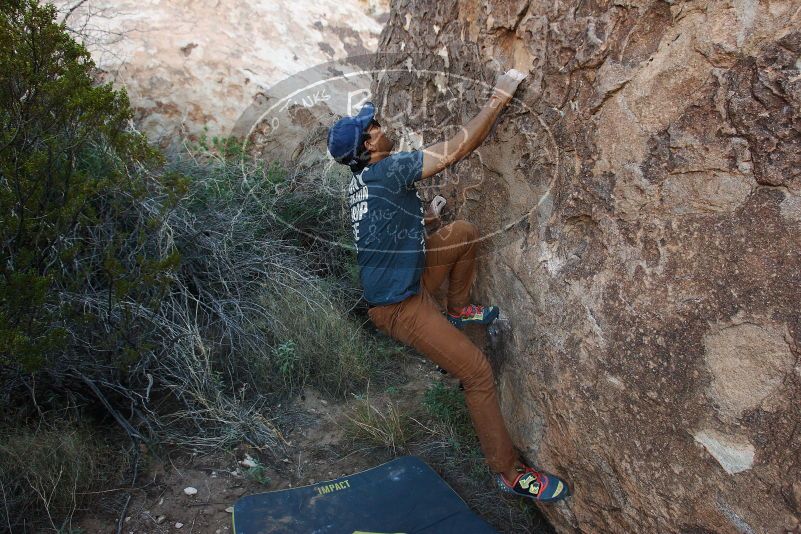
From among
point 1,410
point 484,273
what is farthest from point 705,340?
point 1,410

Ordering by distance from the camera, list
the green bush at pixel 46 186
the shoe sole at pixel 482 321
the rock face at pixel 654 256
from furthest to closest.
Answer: the shoe sole at pixel 482 321
the green bush at pixel 46 186
the rock face at pixel 654 256

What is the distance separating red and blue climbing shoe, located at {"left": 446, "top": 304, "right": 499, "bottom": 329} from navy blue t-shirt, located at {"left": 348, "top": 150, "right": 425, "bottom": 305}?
0.35 metres

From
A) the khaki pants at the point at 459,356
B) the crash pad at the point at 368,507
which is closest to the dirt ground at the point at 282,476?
the crash pad at the point at 368,507

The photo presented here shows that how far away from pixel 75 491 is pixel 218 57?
3409 millimetres

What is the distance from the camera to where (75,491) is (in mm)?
2641

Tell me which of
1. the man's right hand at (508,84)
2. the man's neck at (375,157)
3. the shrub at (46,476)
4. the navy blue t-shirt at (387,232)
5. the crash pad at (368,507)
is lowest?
the shrub at (46,476)

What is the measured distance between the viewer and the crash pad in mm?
2570

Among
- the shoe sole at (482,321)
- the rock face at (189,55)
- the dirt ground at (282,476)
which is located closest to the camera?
the dirt ground at (282,476)

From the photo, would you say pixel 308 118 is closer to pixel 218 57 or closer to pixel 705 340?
pixel 218 57

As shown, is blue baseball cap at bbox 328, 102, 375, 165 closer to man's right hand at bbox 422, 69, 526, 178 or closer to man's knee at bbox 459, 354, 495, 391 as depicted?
man's right hand at bbox 422, 69, 526, 178

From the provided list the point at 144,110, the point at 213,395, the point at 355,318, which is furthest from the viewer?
the point at 144,110

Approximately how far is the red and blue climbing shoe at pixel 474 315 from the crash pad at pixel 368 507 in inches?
25.9

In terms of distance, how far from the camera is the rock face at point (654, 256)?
1775 mm

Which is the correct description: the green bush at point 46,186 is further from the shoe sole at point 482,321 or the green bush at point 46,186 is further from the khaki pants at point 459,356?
the shoe sole at point 482,321
